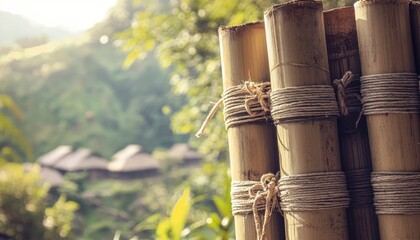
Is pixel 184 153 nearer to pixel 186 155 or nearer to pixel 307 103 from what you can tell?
pixel 186 155

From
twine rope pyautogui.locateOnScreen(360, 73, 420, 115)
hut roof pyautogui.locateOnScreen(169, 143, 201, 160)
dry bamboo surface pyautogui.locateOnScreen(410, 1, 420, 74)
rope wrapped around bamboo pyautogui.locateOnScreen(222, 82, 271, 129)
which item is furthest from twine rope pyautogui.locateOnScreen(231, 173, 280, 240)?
hut roof pyautogui.locateOnScreen(169, 143, 201, 160)

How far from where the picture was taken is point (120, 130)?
28578mm

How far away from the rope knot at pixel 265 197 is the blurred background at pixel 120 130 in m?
1.06

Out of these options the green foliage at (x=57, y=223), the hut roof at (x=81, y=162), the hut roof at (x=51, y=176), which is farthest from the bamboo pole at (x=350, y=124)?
the hut roof at (x=81, y=162)

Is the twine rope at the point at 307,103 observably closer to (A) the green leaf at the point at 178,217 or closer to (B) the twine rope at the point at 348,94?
(B) the twine rope at the point at 348,94

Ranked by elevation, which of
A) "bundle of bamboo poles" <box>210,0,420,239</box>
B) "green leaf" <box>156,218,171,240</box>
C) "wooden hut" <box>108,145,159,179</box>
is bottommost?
"green leaf" <box>156,218,171,240</box>

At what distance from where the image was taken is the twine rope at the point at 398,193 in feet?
3.85

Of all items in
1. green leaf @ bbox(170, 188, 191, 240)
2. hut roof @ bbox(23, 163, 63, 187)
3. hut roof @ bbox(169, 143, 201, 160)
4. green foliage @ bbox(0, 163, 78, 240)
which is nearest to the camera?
green leaf @ bbox(170, 188, 191, 240)

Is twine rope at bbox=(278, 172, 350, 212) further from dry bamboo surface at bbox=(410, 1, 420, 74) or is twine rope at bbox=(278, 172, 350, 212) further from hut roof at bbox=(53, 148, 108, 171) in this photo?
hut roof at bbox=(53, 148, 108, 171)

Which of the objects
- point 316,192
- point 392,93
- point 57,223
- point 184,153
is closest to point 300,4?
point 392,93

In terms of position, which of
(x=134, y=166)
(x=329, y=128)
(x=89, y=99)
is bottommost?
(x=329, y=128)

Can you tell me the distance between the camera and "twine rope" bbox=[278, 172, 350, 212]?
3.92 ft

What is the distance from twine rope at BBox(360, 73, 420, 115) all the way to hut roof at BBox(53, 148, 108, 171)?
20126 millimetres

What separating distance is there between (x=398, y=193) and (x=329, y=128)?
19cm
